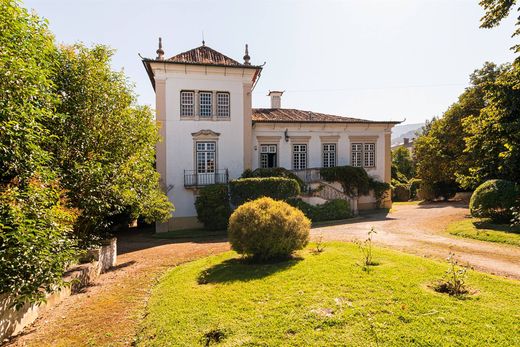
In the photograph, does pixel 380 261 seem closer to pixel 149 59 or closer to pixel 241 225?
pixel 241 225

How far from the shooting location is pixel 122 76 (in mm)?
11188

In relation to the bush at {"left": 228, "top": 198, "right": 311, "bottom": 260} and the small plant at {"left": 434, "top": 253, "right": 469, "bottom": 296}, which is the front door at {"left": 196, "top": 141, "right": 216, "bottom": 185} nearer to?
the bush at {"left": 228, "top": 198, "right": 311, "bottom": 260}

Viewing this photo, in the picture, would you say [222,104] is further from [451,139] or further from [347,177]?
[451,139]

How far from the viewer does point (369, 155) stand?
23562mm

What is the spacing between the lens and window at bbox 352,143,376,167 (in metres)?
23.2

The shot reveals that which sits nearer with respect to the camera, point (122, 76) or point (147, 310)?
point (147, 310)

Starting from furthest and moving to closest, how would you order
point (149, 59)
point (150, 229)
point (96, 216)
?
point (150, 229), point (149, 59), point (96, 216)

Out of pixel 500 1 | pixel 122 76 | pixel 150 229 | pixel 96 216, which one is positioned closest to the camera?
pixel 96 216

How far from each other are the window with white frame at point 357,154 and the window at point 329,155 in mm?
1684

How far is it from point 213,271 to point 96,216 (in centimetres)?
458

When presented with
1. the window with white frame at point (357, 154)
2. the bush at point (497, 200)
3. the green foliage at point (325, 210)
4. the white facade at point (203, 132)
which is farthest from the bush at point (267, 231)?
the window with white frame at point (357, 154)

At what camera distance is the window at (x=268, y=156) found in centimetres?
2091

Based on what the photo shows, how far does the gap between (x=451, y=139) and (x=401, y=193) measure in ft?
28.8

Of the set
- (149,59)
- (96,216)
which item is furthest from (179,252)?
Result: (149,59)
